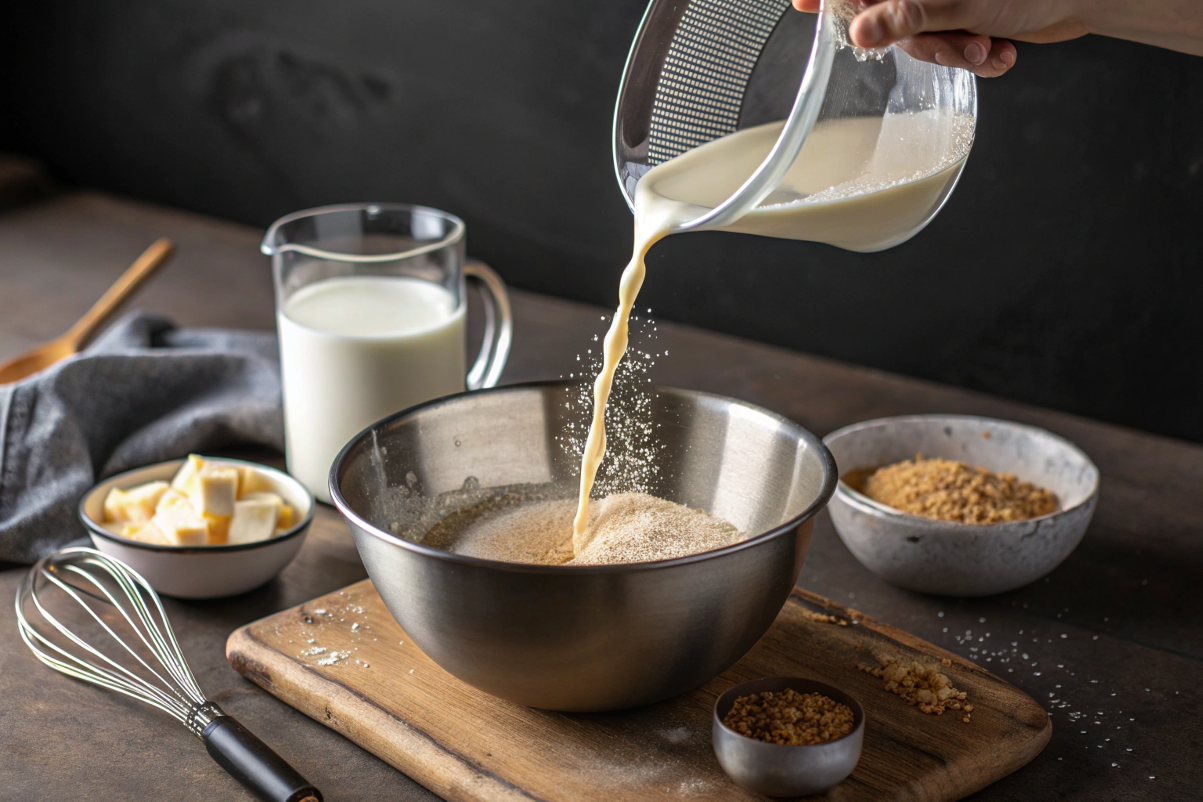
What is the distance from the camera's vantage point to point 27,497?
1.06 m

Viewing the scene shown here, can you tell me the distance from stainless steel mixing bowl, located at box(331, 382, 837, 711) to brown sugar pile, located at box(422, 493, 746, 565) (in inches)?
1.5

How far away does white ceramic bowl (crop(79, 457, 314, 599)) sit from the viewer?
0.91 m

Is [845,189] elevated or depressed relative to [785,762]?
elevated

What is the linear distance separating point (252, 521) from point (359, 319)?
225 millimetres

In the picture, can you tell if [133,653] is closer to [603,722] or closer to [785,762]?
[603,722]

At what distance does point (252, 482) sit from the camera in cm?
103

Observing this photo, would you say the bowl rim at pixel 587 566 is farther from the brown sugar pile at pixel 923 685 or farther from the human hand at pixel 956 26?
the human hand at pixel 956 26

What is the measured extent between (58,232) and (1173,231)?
1796 mm

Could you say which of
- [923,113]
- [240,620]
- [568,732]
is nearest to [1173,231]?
[923,113]

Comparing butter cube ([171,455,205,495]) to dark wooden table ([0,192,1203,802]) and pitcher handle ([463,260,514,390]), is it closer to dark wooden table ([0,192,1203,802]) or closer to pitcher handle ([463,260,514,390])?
dark wooden table ([0,192,1203,802])

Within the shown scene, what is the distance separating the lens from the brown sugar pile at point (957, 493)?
978mm

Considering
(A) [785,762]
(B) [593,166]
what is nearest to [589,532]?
(A) [785,762]

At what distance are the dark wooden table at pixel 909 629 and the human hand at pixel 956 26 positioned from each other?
1.51 ft

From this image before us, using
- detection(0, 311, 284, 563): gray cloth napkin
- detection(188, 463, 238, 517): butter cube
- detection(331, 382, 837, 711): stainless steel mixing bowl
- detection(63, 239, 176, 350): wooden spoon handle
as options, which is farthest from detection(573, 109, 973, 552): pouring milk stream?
detection(63, 239, 176, 350): wooden spoon handle
